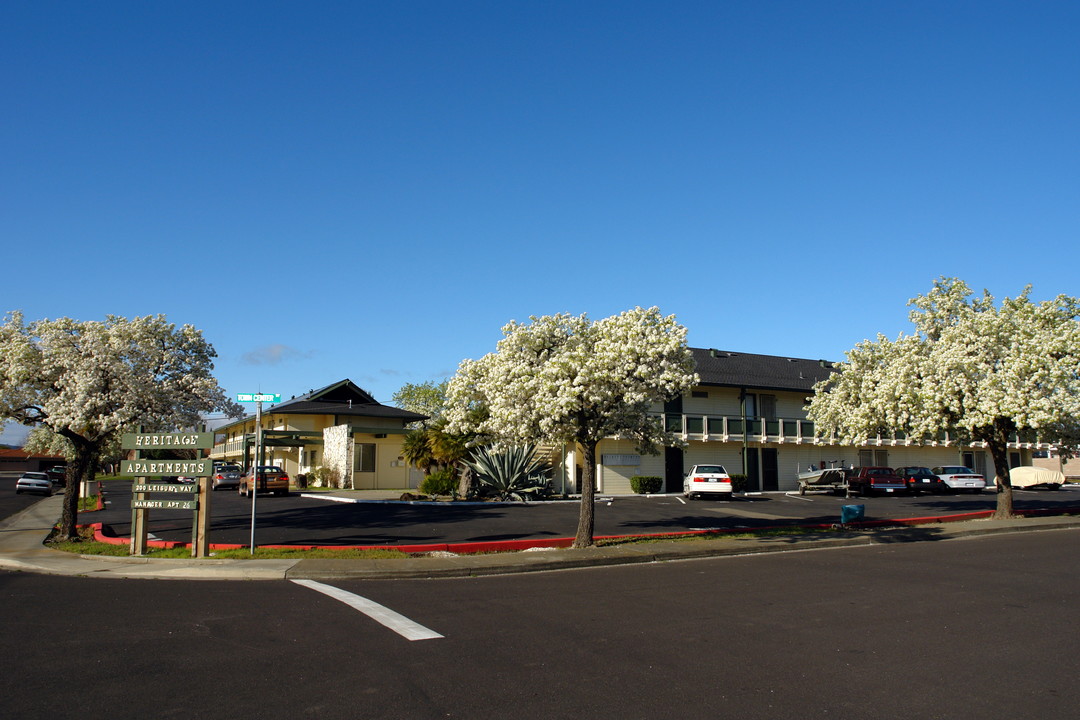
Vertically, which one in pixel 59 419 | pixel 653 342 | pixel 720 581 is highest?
pixel 653 342

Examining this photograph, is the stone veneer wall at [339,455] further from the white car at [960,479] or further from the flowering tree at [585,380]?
the white car at [960,479]

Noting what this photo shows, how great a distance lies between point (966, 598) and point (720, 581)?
3347 mm

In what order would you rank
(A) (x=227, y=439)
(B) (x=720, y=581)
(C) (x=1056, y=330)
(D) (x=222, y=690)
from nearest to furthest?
(D) (x=222, y=690) → (B) (x=720, y=581) → (C) (x=1056, y=330) → (A) (x=227, y=439)

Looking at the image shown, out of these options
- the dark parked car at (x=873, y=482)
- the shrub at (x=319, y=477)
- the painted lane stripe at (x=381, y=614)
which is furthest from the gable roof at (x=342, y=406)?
the painted lane stripe at (x=381, y=614)

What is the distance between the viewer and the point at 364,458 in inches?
1606

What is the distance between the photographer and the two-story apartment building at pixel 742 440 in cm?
3747

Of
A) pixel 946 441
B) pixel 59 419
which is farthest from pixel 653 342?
pixel 946 441

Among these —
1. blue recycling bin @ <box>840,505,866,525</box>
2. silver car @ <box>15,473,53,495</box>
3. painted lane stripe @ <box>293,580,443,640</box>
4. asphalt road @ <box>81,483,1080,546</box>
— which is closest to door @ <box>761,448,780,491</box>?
asphalt road @ <box>81,483,1080,546</box>

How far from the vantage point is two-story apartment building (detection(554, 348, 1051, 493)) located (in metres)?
37.5

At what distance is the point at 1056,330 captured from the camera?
21609 mm

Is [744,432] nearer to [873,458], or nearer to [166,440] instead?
[873,458]

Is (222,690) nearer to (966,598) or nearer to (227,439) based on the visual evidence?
(966,598)

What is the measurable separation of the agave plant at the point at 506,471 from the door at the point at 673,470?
10.2 m

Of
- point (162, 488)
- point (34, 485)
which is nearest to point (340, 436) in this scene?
point (34, 485)
